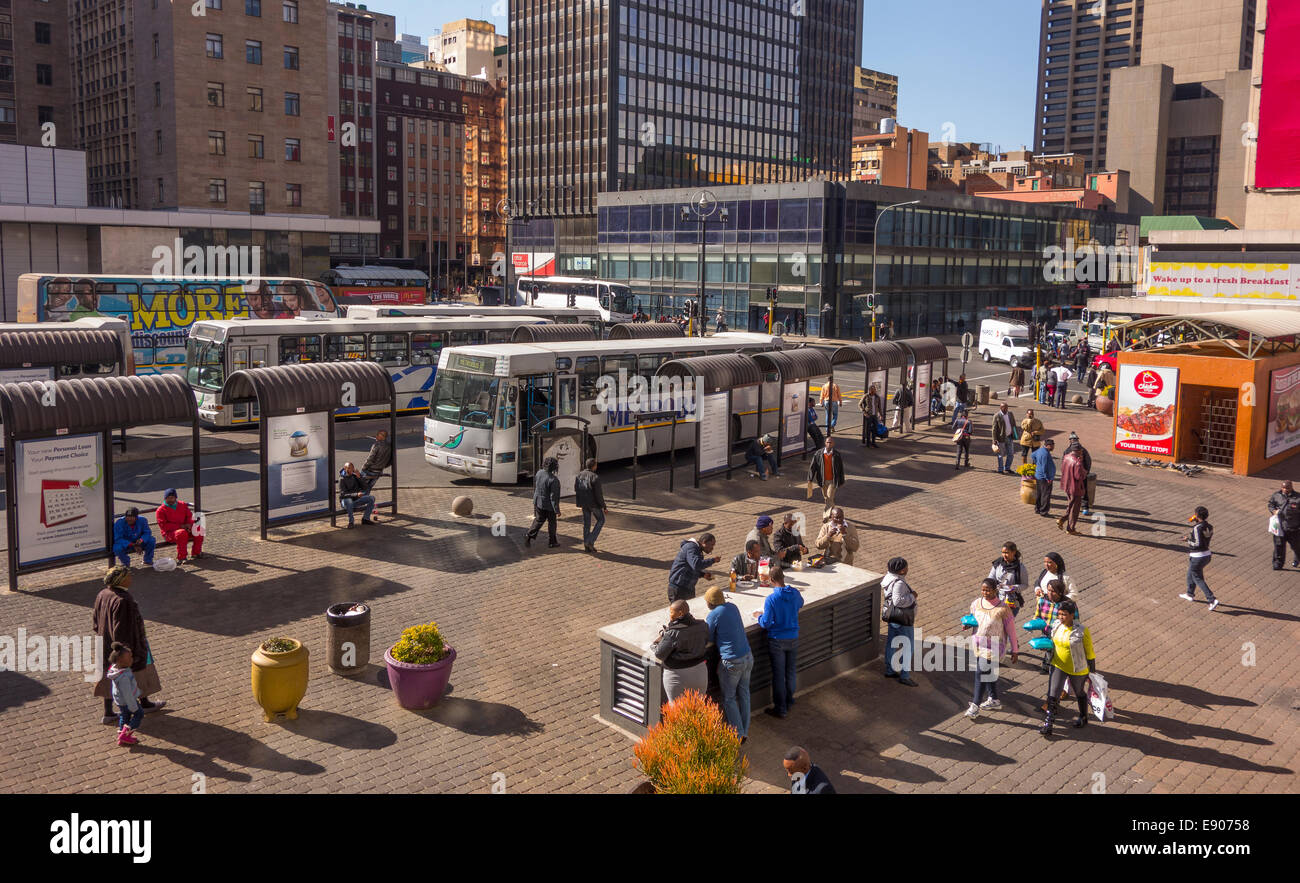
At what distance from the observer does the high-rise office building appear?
10731 centimetres

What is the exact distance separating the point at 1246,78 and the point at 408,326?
161661mm

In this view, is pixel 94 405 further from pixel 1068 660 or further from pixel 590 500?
pixel 1068 660

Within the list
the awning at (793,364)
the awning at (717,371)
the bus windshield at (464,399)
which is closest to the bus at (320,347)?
the bus windshield at (464,399)

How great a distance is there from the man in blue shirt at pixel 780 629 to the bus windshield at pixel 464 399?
1306cm

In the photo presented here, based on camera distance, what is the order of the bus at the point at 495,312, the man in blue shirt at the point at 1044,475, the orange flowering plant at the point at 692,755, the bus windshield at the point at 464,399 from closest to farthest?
the orange flowering plant at the point at 692,755, the man in blue shirt at the point at 1044,475, the bus windshield at the point at 464,399, the bus at the point at 495,312

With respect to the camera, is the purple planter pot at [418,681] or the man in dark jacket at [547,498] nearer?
the purple planter pot at [418,681]

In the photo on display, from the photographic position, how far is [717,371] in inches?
990

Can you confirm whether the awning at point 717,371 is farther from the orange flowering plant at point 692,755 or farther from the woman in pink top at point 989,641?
the orange flowering plant at point 692,755

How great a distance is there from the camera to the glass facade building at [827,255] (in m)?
69.5

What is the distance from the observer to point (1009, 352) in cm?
5797

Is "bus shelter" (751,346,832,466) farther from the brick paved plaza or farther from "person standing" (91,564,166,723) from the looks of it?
"person standing" (91,564,166,723)

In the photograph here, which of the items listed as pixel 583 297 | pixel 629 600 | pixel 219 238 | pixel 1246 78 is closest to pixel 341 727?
pixel 629 600

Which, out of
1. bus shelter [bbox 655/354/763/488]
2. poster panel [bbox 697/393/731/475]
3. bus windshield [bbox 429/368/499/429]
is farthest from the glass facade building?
bus windshield [bbox 429/368/499/429]

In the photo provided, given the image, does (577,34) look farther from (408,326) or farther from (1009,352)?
(408,326)
